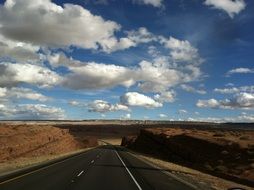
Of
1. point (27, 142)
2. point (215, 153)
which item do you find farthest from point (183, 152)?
point (27, 142)

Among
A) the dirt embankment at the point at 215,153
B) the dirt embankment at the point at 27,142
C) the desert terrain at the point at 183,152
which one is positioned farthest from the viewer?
the dirt embankment at the point at 27,142

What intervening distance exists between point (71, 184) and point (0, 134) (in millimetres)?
34214

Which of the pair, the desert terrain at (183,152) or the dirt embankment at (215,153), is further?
the dirt embankment at (215,153)

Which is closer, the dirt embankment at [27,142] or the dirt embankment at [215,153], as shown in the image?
the dirt embankment at [215,153]

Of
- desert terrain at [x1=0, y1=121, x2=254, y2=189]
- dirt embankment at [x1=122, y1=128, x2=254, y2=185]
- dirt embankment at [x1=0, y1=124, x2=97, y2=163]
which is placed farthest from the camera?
dirt embankment at [x1=0, y1=124, x2=97, y2=163]

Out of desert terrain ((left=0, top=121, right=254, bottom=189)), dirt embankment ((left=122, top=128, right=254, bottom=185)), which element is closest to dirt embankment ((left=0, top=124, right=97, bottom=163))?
desert terrain ((left=0, top=121, right=254, bottom=189))

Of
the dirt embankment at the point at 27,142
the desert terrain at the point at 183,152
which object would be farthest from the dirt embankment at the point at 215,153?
the dirt embankment at the point at 27,142

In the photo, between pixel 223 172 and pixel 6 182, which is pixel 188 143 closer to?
pixel 223 172

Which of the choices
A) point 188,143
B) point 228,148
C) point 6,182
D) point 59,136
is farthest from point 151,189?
point 59,136

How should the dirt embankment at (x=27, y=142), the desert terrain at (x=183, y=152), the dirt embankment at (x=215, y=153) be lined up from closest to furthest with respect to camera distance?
the desert terrain at (x=183, y=152) < the dirt embankment at (x=215, y=153) < the dirt embankment at (x=27, y=142)

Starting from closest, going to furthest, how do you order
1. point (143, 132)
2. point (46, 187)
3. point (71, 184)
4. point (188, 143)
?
point (46, 187)
point (71, 184)
point (188, 143)
point (143, 132)

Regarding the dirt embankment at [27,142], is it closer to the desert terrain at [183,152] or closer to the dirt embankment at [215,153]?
the desert terrain at [183,152]

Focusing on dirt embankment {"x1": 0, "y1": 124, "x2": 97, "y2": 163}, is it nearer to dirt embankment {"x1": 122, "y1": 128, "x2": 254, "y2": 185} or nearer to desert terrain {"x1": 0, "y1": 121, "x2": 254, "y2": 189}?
desert terrain {"x1": 0, "y1": 121, "x2": 254, "y2": 189}

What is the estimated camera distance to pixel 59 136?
73812 mm
